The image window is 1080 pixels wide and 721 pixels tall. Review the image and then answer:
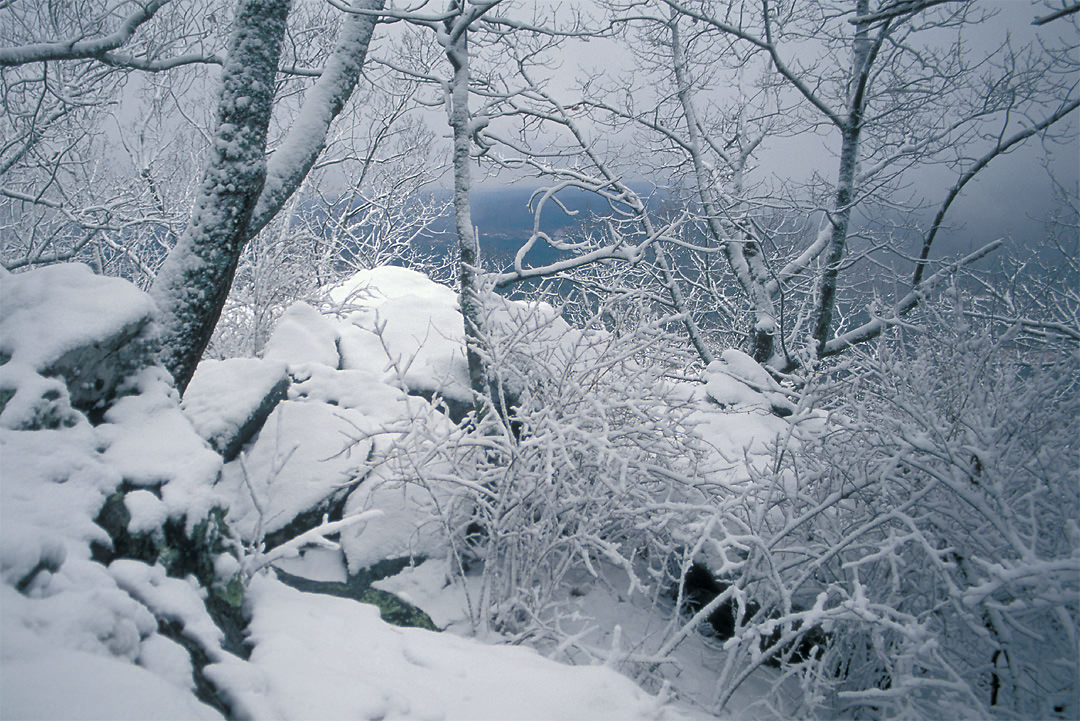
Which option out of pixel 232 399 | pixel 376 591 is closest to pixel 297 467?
pixel 232 399

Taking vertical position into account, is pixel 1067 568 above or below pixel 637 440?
above

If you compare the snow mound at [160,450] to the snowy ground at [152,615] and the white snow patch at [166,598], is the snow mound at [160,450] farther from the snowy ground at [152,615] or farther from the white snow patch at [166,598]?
the white snow patch at [166,598]

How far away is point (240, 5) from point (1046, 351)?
5.94 metres

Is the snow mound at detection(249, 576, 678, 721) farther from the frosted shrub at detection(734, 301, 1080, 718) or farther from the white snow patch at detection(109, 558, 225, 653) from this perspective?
the frosted shrub at detection(734, 301, 1080, 718)

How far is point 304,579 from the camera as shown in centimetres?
365

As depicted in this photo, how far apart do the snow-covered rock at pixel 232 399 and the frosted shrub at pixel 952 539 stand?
3.76 meters

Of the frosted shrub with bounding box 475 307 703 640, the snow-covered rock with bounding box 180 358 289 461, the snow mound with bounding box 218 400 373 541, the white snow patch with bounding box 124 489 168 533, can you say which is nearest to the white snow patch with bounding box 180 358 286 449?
the snow-covered rock with bounding box 180 358 289 461

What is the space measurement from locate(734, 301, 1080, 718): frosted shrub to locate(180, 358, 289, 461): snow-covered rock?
3765 millimetres

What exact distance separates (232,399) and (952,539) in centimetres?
494

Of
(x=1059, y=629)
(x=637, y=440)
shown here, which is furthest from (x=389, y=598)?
(x=1059, y=629)

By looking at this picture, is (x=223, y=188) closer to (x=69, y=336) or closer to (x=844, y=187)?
(x=69, y=336)

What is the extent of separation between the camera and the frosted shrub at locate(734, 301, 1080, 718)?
2.26m

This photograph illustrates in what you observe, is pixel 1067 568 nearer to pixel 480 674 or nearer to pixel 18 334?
pixel 480 674

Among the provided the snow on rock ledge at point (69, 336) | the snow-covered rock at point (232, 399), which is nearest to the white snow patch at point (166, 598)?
the snow on rock ledge at point (69, 336)
